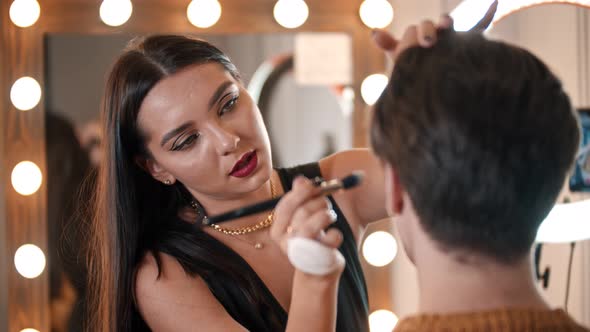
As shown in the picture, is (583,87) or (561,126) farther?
(583,87)

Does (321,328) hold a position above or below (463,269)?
below

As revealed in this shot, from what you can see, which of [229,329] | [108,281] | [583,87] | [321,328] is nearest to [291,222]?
[321,328]

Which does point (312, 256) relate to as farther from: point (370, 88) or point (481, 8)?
point (370, 88)

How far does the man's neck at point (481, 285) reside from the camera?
610 millimetres

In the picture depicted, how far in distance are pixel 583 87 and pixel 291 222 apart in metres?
0.76

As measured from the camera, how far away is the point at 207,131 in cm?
99

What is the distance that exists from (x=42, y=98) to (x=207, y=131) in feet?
2.50

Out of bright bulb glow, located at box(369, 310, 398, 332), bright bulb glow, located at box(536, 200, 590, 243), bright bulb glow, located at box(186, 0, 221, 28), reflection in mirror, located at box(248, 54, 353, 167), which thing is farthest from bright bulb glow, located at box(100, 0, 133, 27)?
bright bulb glow, located at box(536, 200, 590, 243)

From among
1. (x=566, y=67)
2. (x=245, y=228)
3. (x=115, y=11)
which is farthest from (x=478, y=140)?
(x=115, y=11)

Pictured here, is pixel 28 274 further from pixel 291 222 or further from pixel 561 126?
pixel 561 126

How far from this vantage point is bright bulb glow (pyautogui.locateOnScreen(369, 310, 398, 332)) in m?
1.75

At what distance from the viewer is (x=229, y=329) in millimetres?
977

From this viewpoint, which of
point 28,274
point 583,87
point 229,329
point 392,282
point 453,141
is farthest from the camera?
point 392,282

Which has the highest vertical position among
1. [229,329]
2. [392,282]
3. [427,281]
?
[427,281]
